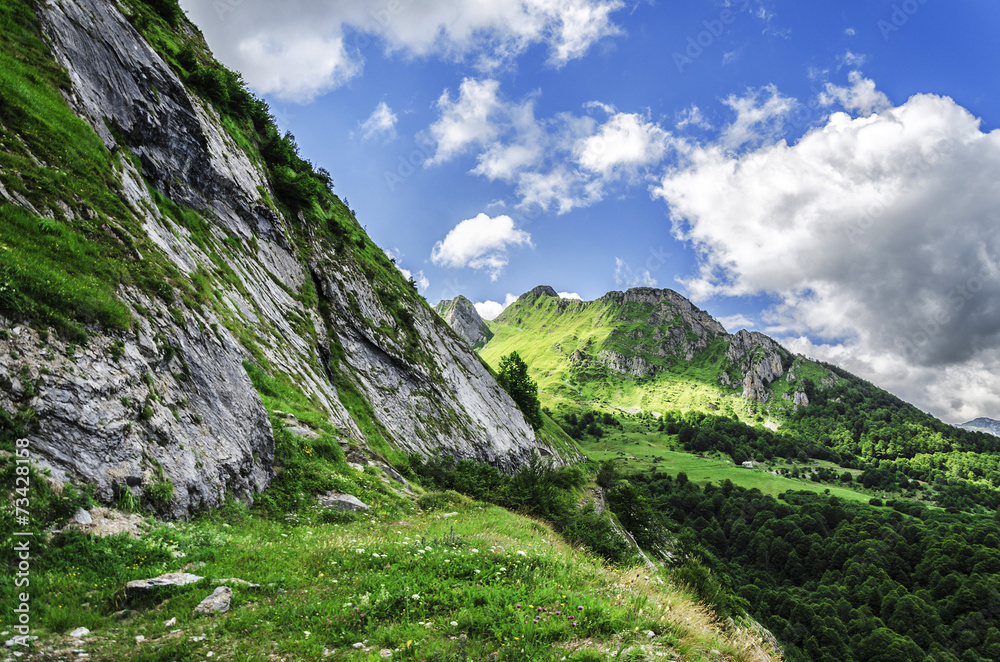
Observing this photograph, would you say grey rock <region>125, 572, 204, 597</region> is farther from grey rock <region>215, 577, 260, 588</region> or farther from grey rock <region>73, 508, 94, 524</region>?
grey rock <region>73, 508, 94, 524</region>

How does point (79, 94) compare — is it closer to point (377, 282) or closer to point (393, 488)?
point (393, 488)

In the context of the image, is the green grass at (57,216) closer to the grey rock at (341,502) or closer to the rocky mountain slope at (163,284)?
the rocky mountain slope at (163,284)

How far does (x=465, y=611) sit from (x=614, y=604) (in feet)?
10.1

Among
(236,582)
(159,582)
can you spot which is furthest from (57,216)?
(236,582)

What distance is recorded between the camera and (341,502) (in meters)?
18.0

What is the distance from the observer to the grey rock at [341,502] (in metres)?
17.7

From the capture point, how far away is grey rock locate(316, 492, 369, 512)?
17.7m

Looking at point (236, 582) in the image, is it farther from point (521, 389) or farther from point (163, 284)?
point (521, 389)

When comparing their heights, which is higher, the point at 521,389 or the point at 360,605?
the point at 521,389

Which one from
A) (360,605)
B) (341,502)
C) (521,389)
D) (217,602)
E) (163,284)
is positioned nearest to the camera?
(217,602)

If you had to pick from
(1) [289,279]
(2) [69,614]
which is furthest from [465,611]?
(1) [289,279]

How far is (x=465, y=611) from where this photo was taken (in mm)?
8141

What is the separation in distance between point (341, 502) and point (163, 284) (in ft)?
39.5

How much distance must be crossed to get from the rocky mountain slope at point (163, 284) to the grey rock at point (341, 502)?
267 cm
